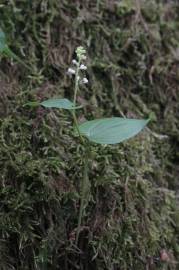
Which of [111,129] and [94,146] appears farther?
[94,146]

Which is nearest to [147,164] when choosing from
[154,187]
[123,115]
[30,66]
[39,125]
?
[154,187]

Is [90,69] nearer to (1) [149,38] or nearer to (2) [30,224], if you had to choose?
(1) [149,38]

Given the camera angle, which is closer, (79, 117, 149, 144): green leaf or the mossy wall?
(79, 117, 149, 144): green leaf

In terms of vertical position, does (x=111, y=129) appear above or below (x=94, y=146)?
above
